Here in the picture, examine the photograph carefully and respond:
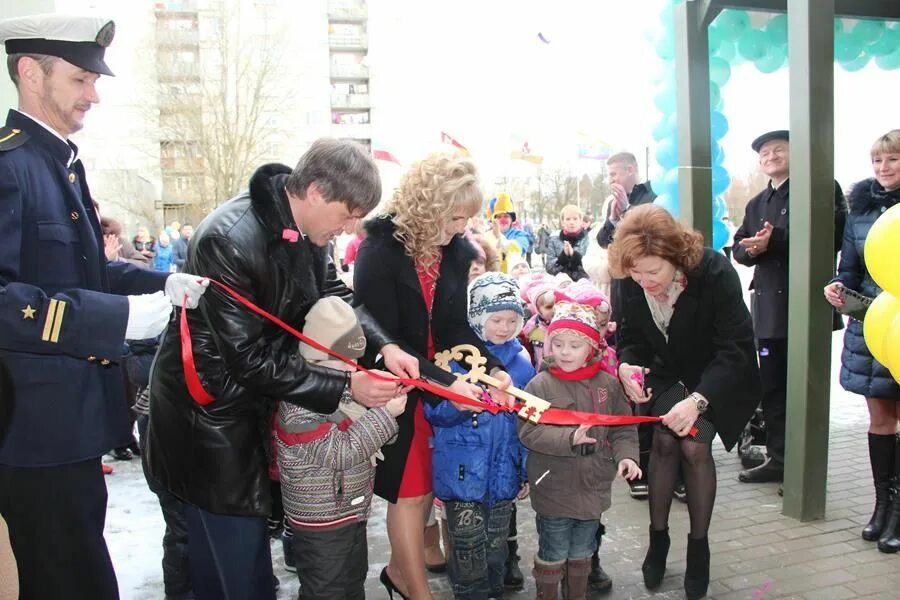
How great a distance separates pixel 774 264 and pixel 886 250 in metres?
2.36

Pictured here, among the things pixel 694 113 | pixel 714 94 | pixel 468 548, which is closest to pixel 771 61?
pixel 714 94

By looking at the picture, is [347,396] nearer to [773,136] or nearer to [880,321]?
[880,321]

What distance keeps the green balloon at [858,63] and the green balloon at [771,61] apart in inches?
22.7

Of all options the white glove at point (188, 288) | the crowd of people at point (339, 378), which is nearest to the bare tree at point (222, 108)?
the crowd of people at point (339, 378)

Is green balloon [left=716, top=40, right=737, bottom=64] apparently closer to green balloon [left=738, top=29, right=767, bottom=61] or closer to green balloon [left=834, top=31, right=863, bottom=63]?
green balloon [left=738, top=29, right=767, bottom=61]

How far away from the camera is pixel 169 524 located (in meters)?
3.55

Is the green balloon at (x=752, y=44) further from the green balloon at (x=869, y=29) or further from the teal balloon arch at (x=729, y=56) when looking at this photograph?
the green balloon at (x=869, y=29)

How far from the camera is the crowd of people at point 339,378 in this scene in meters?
2.20

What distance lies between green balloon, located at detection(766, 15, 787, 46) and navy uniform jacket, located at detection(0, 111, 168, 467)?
5.68 metres

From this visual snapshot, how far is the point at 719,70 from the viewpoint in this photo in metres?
6.16

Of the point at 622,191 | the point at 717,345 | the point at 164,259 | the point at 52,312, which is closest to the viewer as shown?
the point at 52,312

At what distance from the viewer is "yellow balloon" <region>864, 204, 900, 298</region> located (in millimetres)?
2717

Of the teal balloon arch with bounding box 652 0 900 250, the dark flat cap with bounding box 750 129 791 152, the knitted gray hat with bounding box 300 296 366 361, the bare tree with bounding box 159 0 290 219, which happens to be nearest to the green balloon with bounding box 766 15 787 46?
the teal balloon arch with bounding box 652 0 900 250

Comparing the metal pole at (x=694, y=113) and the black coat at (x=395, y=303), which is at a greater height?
the metal pole at (x=694, y=113)
